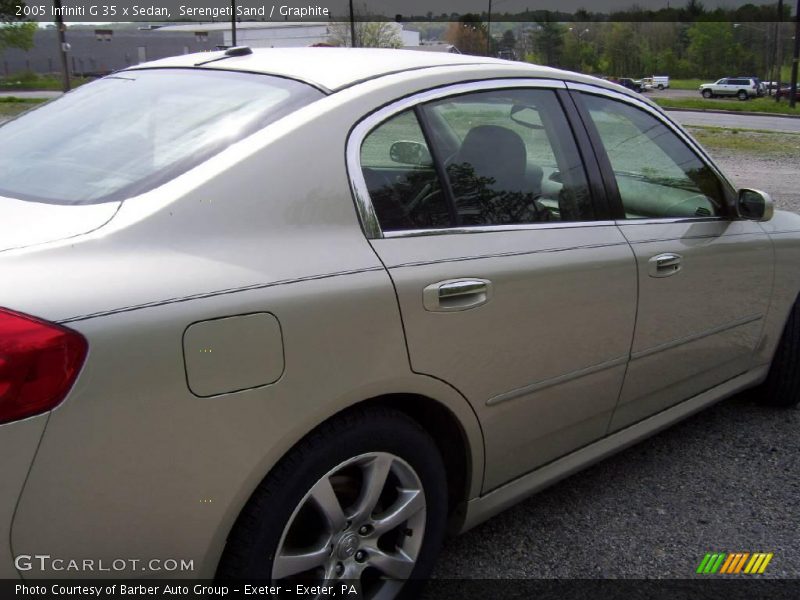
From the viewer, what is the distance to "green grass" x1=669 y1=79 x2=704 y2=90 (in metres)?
70.8

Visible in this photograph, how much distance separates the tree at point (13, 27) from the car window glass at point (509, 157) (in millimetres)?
45162

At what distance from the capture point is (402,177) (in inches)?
89.3

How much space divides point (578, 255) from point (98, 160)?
1465 mm

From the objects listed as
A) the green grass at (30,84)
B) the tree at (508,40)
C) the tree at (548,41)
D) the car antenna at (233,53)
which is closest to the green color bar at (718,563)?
the car antenna at (233,53)

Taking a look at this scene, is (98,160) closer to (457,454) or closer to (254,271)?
(254,271)

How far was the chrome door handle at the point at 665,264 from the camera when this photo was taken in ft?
9.27

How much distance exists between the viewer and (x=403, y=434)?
83.6 inches

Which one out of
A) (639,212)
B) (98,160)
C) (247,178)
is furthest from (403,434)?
(639,212)

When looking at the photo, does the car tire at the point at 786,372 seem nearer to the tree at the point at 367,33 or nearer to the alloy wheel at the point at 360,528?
the alloy wheel at the point at 360,528

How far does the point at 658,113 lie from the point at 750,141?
18.7 meters

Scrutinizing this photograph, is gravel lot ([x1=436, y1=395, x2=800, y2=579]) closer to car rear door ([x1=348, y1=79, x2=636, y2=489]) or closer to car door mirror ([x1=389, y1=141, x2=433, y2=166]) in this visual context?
car rear door ([x1=348, y1=79, x2=636, y2=489])

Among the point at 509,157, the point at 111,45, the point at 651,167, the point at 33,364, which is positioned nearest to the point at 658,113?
the point at 651,167
